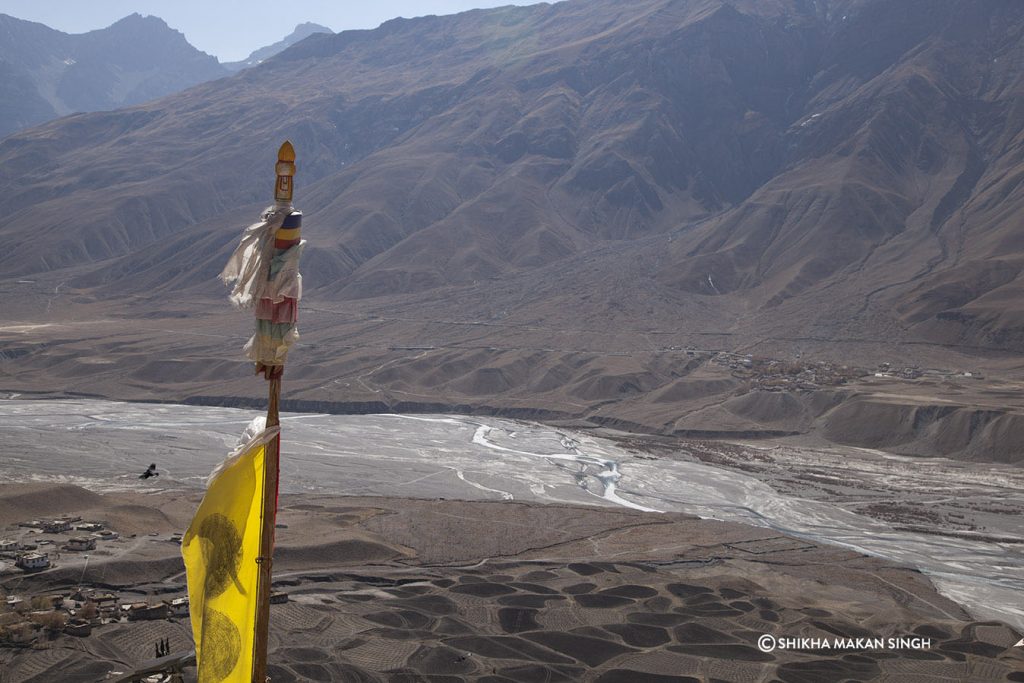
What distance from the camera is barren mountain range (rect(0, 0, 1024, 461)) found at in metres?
82.8

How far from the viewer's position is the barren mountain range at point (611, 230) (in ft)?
272

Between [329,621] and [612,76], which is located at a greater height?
[612,76]

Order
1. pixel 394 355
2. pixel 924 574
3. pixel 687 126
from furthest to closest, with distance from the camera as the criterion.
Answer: pixel 687 126, pixel 394 355, pixel 924 574

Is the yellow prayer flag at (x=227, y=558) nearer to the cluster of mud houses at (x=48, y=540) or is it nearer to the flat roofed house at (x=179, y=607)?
the flat roofed house at (x=179, y=607)

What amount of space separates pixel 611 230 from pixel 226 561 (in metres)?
134

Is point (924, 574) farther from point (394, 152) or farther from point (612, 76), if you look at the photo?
point (612, 76)

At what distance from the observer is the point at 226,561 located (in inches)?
288

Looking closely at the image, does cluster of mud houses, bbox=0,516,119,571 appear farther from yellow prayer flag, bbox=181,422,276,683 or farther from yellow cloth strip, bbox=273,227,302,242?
yellow cloth strip, bbox=273,227,302,242

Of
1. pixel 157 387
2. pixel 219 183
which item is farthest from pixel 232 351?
pixel 219 183

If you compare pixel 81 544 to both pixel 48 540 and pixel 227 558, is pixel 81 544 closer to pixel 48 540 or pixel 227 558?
pixel 48 540

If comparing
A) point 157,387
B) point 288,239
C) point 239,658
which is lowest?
point 157,387

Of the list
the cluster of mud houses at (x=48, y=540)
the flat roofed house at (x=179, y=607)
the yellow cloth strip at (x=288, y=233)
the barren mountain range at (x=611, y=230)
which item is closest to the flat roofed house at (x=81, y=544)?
the cluster of mud houses at (x=48, y=540)

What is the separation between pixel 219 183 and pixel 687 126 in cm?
7174

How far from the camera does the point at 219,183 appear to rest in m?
163
